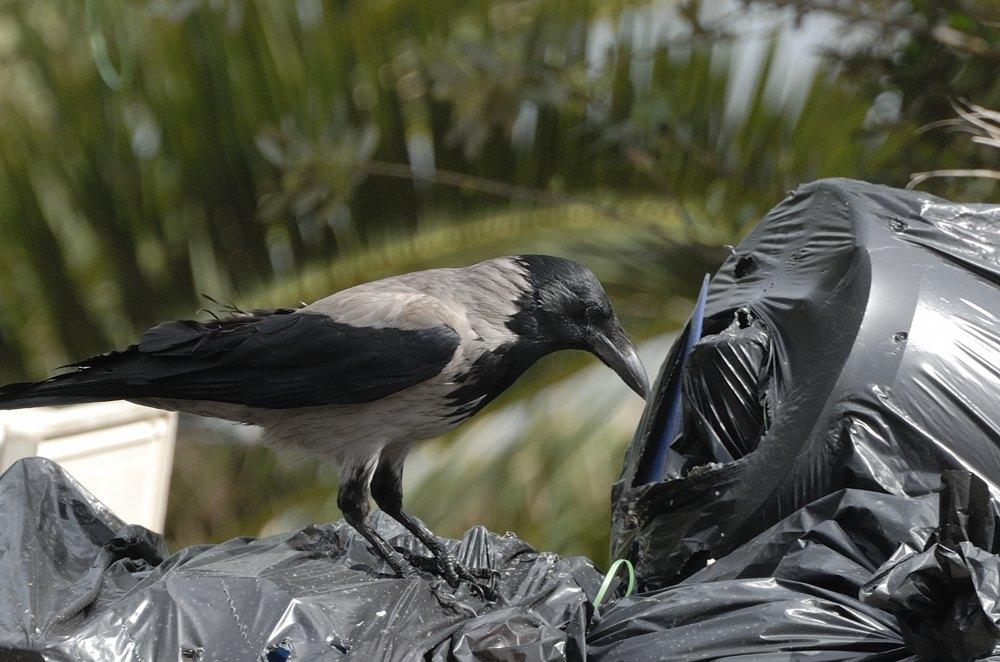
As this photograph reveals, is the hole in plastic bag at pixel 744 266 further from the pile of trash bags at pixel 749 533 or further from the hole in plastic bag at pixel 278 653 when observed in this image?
the hole in plastic bag at pixel 278 653

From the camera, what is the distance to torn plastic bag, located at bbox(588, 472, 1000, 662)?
1561mm

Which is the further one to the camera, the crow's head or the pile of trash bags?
the crow's head

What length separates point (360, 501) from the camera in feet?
8.55

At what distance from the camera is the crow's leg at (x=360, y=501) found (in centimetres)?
259

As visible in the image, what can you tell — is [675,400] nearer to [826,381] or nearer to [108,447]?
[826,381]

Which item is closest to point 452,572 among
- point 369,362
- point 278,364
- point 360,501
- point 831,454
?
point 360,501

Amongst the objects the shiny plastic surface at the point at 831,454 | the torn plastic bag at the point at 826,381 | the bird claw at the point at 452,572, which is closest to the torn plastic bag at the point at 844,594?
the shiny plastic surface at the point at 831,454

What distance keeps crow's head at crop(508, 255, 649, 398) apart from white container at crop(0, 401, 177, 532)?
1.63 meters

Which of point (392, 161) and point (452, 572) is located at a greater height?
point (392, 161)

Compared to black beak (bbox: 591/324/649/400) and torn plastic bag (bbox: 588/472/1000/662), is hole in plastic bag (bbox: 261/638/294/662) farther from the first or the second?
black beak (bbox: 591/324/649/400)

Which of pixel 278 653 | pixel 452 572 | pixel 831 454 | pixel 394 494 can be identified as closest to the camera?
pixel 278 653

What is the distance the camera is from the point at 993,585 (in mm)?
1521

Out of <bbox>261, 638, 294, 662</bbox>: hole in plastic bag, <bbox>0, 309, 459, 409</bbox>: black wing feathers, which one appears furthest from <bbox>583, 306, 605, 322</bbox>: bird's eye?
<bbox>261, 638, 294, 662</bbox>: hole in plastic bag

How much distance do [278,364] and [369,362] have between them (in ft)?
0.68
